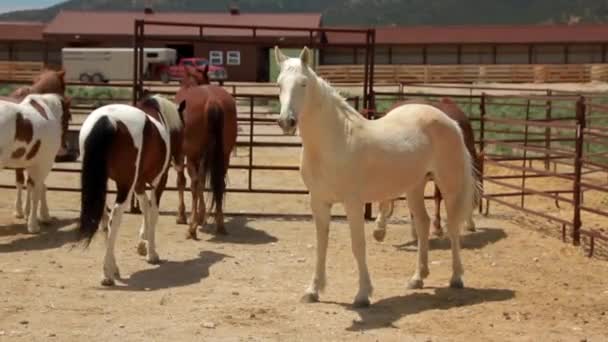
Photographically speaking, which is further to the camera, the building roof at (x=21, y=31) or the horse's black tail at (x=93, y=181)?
the building roof at (x=21, y=31)

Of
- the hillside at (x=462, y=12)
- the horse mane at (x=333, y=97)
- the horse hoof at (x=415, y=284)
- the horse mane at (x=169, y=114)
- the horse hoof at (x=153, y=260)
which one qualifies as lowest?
the horse hoof at (x=153, y=260)

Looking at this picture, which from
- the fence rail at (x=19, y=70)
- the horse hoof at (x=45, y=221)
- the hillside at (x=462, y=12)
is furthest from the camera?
the hillside at (x=462, y=12)

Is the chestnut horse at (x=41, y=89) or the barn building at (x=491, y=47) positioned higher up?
the barn building at (x=491, y=47)

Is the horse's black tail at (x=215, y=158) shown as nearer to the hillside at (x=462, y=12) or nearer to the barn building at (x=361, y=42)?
the barn building at (x=361, y=42)

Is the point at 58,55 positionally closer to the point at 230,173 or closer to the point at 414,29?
the point at 414,29

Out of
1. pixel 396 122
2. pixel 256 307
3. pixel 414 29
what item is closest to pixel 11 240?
pixel 256 307

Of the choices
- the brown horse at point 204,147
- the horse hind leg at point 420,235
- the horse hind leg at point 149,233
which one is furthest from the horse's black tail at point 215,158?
the horse hind leg at point 420,235

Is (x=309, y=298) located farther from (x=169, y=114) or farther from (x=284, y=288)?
(x=169, y=114)

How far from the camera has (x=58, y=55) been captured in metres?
41.8

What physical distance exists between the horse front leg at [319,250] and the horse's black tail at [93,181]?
1.58m

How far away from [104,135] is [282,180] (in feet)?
22.8

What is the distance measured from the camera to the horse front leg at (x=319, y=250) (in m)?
6.14

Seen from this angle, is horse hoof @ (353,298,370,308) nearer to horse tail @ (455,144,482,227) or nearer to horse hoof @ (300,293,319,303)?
horse hoof @ (300,293,319,303)

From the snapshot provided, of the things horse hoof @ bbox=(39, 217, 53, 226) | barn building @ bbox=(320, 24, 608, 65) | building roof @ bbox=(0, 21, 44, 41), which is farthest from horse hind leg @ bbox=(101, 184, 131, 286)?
building roof @ bbox=(0, 21, 44, 41)
